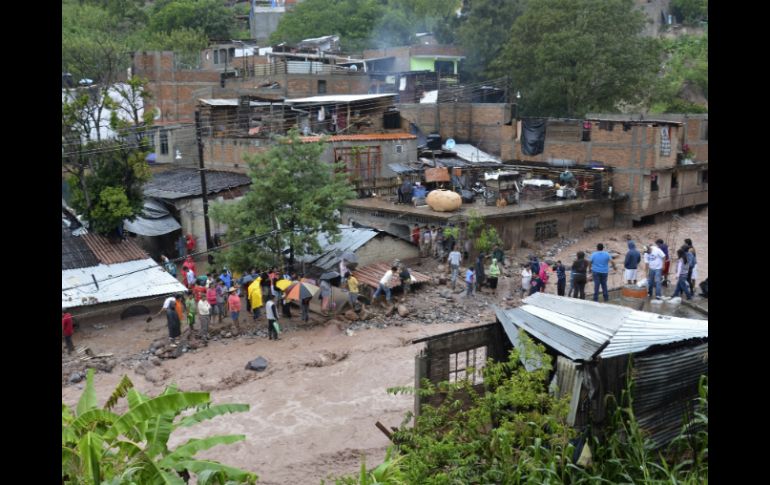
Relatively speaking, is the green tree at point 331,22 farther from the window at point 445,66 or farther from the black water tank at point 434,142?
the black water tank at point 434,142

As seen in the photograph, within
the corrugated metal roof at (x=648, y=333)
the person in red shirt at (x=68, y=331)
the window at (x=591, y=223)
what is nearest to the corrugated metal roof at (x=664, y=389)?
the corrugated metal roof at (x=648, y=333)

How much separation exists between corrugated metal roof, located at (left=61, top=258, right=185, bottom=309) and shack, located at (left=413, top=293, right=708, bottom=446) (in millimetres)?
12004

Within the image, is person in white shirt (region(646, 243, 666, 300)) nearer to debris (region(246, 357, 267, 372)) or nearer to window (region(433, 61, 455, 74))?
debris (region(246, 357, 267, 372))

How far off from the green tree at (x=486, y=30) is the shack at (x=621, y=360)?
113ft

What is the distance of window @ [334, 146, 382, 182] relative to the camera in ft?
93.6

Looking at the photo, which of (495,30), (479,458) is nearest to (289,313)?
(479,458)

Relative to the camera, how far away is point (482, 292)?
21.3 m

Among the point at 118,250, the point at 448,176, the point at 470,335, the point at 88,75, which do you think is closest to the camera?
the point at 470,335

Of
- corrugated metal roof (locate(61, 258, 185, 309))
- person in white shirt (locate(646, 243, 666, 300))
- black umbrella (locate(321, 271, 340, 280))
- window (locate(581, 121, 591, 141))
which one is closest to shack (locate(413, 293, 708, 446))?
person in white shirt (locate(646, 243, 666, 300))

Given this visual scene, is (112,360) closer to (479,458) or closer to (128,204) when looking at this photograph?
(128,204)

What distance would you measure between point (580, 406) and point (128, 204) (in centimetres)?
1811

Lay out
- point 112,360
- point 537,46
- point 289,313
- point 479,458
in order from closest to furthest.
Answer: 1. point 479,458
2. point 112,360
3. point 289,313
4. point 537,46

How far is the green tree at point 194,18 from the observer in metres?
60.1

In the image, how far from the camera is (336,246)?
22.2 m
